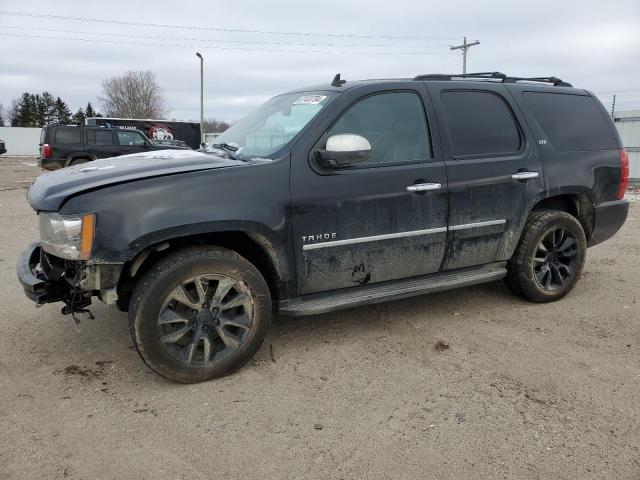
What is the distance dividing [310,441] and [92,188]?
1.80 m

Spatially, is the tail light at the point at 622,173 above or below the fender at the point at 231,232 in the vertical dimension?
above

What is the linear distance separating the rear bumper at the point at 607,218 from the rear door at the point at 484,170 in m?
0.88

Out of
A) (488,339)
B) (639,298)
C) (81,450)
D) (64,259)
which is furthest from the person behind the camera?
(639,298)

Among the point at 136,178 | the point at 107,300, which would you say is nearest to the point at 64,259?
the point at 107,300

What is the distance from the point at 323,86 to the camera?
3.95 metres

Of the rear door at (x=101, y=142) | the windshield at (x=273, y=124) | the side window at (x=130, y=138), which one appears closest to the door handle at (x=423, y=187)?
the windshield at (x=273, y=124)

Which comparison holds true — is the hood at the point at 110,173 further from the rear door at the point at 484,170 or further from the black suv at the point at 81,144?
the black suv at the point at 81,144

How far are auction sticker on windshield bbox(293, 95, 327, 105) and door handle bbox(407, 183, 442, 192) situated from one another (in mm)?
882

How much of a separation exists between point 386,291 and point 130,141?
15635mm

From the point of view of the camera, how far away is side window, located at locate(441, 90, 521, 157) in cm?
398

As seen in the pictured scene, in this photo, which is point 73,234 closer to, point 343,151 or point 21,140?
point 343,151

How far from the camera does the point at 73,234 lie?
9.32 ft

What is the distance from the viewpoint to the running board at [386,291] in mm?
3424

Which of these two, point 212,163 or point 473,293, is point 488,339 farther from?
point 212,163
